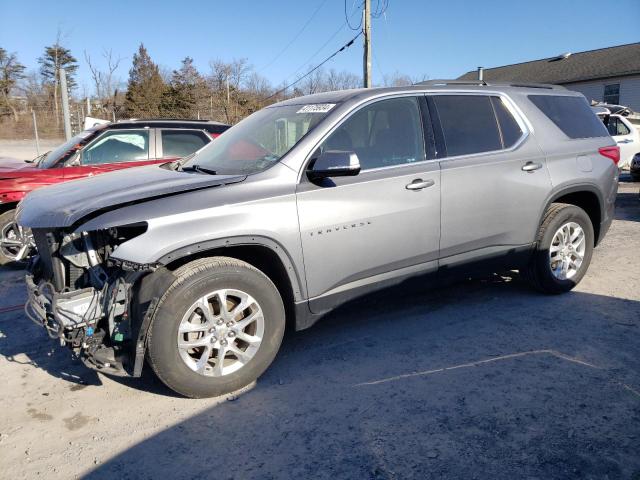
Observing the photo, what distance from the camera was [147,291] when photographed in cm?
280

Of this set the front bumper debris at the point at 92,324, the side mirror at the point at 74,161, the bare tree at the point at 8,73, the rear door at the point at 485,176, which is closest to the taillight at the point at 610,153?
the rear door at the point at 485,176

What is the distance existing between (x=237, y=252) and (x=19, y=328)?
7.78 ft

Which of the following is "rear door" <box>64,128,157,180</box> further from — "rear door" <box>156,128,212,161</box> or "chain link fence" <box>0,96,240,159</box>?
"chain link fence" <box>0,96,240,159</box>

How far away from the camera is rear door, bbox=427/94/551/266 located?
389cm

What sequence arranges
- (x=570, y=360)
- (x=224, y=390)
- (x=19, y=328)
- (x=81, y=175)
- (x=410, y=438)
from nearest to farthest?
(x=410, y=438)
(x=224, y=390)
(x=570, y=360)
(x=19, y=328)
(x=81, y=175)

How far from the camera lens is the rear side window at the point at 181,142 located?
6898 millimetres

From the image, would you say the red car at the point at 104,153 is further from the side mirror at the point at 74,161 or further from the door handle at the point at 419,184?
the door handle at the point at 419,184

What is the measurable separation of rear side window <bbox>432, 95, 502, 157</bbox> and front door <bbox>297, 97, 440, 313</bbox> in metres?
0.26

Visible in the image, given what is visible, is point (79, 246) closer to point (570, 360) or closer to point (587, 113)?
point (570, 360)

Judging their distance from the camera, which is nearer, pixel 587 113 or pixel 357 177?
pixel 357 177

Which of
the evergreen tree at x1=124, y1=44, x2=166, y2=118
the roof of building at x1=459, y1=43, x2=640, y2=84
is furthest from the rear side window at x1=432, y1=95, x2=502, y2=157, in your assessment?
the evergreen tree at x1=124, y1=44, x2=166, y2=118

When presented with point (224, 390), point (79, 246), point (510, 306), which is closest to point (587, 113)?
point (510, 306)

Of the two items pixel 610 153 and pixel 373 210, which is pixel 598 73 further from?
pixel 373 210


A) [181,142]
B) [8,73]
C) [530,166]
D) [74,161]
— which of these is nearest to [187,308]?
[530,166]
